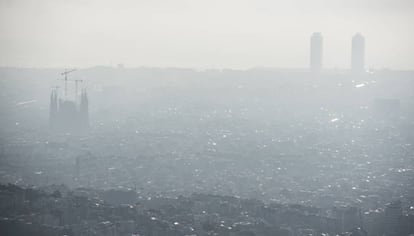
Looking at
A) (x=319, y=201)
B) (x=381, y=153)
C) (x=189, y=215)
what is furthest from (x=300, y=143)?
(x=189, y=215)

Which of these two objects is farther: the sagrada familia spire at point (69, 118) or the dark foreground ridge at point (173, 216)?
the sagrada familia spire at point (69, 118)

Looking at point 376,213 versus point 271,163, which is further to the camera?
point 271,163

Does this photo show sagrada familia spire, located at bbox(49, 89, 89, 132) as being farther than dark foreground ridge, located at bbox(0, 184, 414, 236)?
Yes

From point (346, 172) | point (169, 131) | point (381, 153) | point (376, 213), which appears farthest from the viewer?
point (169, 131)

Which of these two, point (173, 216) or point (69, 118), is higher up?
point (69, 118)

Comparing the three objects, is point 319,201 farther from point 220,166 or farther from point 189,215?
point 220,166

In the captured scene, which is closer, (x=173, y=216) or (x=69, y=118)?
(x=173, y=216)

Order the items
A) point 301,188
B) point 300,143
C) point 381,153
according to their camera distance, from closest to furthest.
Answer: point 301,188, point 381,153, point 300,143

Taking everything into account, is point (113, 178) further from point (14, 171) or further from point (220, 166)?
point (220, 166)
